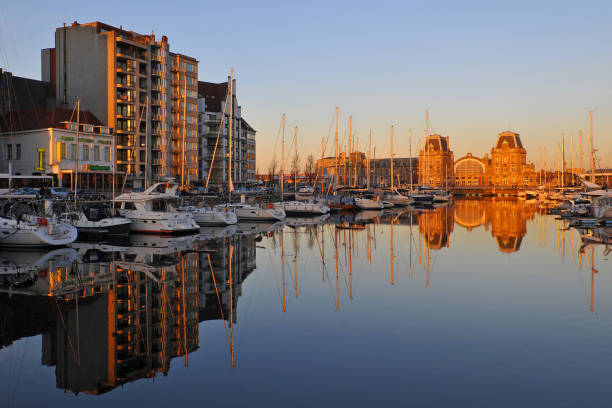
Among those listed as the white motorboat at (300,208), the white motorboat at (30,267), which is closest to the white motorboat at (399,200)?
the white motorboat at (300,208)

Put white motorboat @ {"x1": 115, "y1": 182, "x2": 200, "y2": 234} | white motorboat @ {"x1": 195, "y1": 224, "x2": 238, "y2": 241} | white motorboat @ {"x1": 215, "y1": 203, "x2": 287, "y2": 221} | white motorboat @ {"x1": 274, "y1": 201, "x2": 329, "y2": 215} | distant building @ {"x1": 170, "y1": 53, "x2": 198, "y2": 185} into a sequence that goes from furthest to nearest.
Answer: distant building @ {"x1": 170, "y1": 53, "x2": 198, "y2": 185} → white motorboat @ {"x1": 274, "y1": 201, "x2": 329, "y2": 215} → white motorboat @ {"x1": 215, "y1": 203, "x2": 287, "y2": 221} → white motorboat @ {"x1": 115, "y1": 182, "x2": 200, "y2": 234} → white motorboat @ {"x1": 195, "y1": 224, "x2": 238, "y2": 241}

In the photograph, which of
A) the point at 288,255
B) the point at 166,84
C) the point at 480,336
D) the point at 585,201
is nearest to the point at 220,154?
the point at 166,84

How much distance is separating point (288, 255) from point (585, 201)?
5404 cm

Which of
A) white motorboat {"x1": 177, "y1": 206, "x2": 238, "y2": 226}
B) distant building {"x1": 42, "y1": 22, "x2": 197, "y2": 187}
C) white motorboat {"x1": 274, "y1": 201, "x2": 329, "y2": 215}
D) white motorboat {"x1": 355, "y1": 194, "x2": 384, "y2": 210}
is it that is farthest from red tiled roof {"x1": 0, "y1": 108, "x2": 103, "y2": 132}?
white motorboat {"x1": 355, "y1": 194, "x2": 384, "y2": 210}

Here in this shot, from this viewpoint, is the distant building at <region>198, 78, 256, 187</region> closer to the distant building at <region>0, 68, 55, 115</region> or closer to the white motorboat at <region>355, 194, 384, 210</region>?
the distant building at <region>0, 68, 55, 115</region>

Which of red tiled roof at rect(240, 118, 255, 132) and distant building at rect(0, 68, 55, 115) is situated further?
red tiled roof at rect(240, 118, 255, 132)

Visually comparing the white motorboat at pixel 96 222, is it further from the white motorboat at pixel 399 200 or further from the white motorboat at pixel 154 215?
the white motorboat at pixel 399 200

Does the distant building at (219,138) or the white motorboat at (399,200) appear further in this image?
the distant building at (219,138)

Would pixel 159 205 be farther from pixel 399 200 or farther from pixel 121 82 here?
pixel 399 200

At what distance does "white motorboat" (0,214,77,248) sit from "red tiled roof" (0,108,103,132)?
1477 inches

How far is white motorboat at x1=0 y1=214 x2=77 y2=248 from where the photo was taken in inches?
1219

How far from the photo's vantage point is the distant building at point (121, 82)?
7512 centimetres

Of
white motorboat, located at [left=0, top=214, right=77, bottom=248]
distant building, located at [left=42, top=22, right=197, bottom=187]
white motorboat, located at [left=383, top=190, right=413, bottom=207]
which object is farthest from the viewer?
white motorboat, located at [left=383, top=190, right=413, bottom=207]

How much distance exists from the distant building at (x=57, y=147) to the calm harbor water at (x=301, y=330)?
39050 mm
